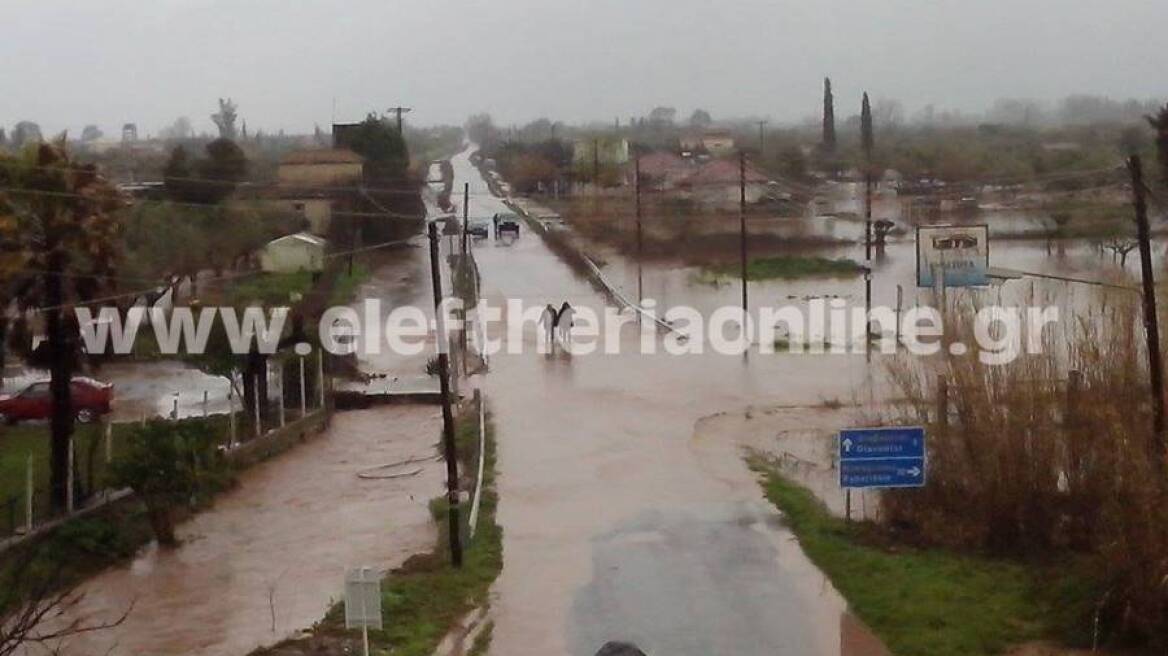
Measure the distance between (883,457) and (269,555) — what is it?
21.7 ft

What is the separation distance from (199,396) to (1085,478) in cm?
1546

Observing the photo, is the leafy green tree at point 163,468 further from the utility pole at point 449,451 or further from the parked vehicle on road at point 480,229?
the parked vehicle on road at point 480,229

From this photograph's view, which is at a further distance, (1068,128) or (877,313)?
(1068,128)

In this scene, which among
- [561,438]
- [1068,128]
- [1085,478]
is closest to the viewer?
[1085,478]

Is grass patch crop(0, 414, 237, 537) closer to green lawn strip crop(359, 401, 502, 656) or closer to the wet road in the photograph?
green lawn strip crop(359, 401, 502, 656)

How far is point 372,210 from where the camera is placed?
39.7 m

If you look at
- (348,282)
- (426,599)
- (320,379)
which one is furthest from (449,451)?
(348,282)

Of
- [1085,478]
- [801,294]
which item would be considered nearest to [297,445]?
[1085,478]

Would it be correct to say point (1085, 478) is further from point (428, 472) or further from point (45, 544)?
point (45, 544)

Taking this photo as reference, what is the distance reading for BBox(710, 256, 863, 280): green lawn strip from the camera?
134 ft

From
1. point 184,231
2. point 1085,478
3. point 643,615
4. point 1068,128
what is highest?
point 1068,128

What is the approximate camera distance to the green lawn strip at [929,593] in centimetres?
1066

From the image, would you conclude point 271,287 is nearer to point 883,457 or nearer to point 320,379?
point 320,379

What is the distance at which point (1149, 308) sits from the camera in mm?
12406
